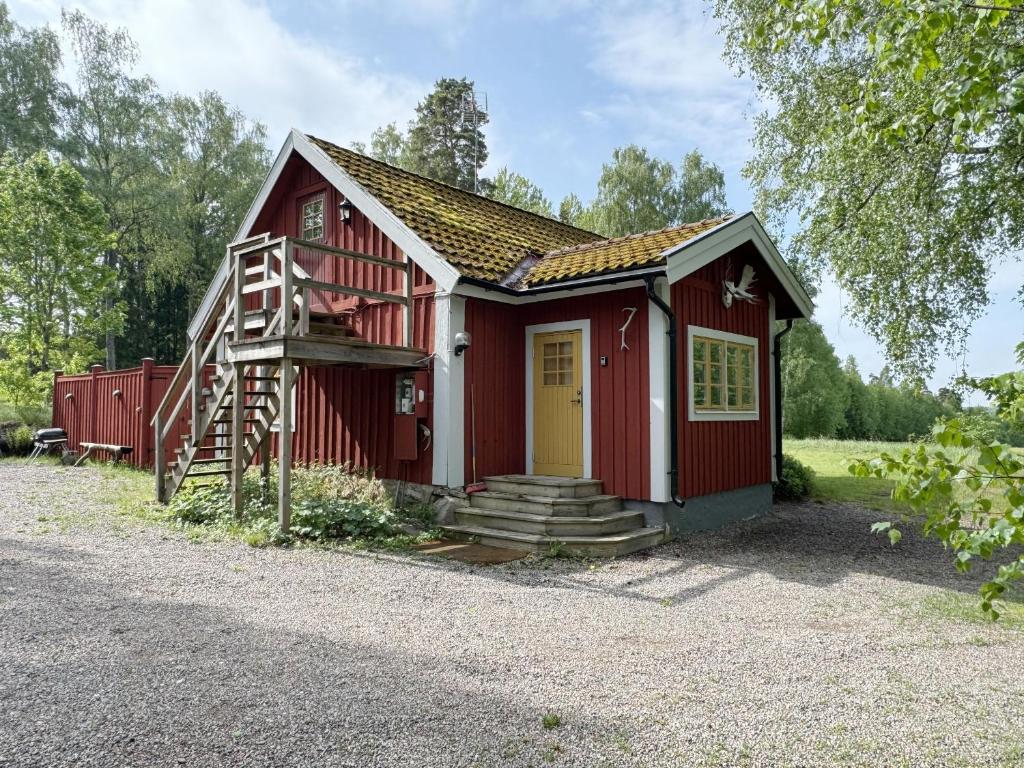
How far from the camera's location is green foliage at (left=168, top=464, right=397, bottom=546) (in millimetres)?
7488

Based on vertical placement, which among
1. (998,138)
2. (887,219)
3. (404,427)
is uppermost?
(998,138)

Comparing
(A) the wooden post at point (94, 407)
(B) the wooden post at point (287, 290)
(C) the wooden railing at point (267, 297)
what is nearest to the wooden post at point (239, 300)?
(C) the wooden railing at point (267, 297)

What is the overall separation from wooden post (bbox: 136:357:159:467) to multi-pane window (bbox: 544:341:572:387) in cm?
826

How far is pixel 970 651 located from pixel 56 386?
1868cm

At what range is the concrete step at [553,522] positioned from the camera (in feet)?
24.0

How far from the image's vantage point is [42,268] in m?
19.7

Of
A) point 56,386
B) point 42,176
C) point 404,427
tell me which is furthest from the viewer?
point 42,176

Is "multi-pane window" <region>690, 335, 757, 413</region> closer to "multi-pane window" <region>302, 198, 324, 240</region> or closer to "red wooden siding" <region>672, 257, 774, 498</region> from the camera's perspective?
"red wooden siding" <region>672, 257, 774, 498</region>

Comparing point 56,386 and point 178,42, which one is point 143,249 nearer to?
point 56,386

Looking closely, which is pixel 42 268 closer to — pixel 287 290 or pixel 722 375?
pixel 287 290

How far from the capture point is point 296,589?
5.49 meters

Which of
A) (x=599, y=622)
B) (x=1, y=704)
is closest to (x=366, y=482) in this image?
(x=599, y=622)

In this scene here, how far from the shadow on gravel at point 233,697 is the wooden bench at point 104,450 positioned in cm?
961

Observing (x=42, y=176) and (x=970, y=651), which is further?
(x=42, y=176)
